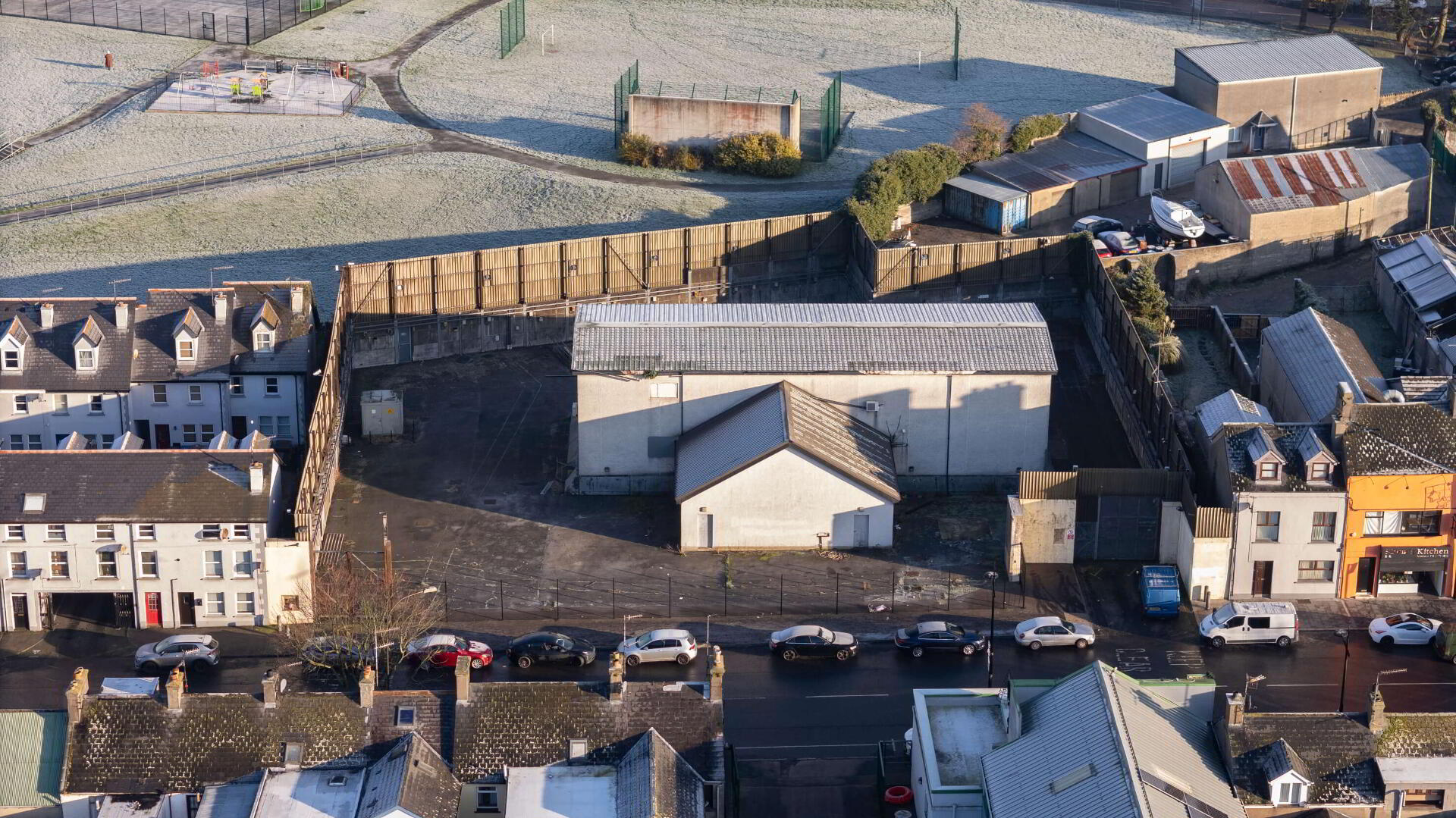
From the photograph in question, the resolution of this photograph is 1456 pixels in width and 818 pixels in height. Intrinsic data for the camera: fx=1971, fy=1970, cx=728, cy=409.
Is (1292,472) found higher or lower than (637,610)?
higher

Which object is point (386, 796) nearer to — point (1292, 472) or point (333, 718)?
point (333, 718)

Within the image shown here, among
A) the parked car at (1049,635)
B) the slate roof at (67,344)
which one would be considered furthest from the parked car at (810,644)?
the slate roof at (67,344)

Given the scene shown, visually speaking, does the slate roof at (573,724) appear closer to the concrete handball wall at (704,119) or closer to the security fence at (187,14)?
the concrete handball wall at (704,119)

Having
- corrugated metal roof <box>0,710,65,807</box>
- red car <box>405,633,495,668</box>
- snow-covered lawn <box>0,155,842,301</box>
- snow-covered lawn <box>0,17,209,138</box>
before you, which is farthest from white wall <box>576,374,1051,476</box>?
snow-covered lawn <box>0,17,209,138</box>

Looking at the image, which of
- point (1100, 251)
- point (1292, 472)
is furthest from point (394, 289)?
point (1292, 472)

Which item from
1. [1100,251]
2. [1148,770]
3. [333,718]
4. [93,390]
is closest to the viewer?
[1148,770]

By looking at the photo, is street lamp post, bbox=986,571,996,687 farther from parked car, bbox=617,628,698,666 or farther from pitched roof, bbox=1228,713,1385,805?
pitched roof, bbox=1228,713,1385,805
